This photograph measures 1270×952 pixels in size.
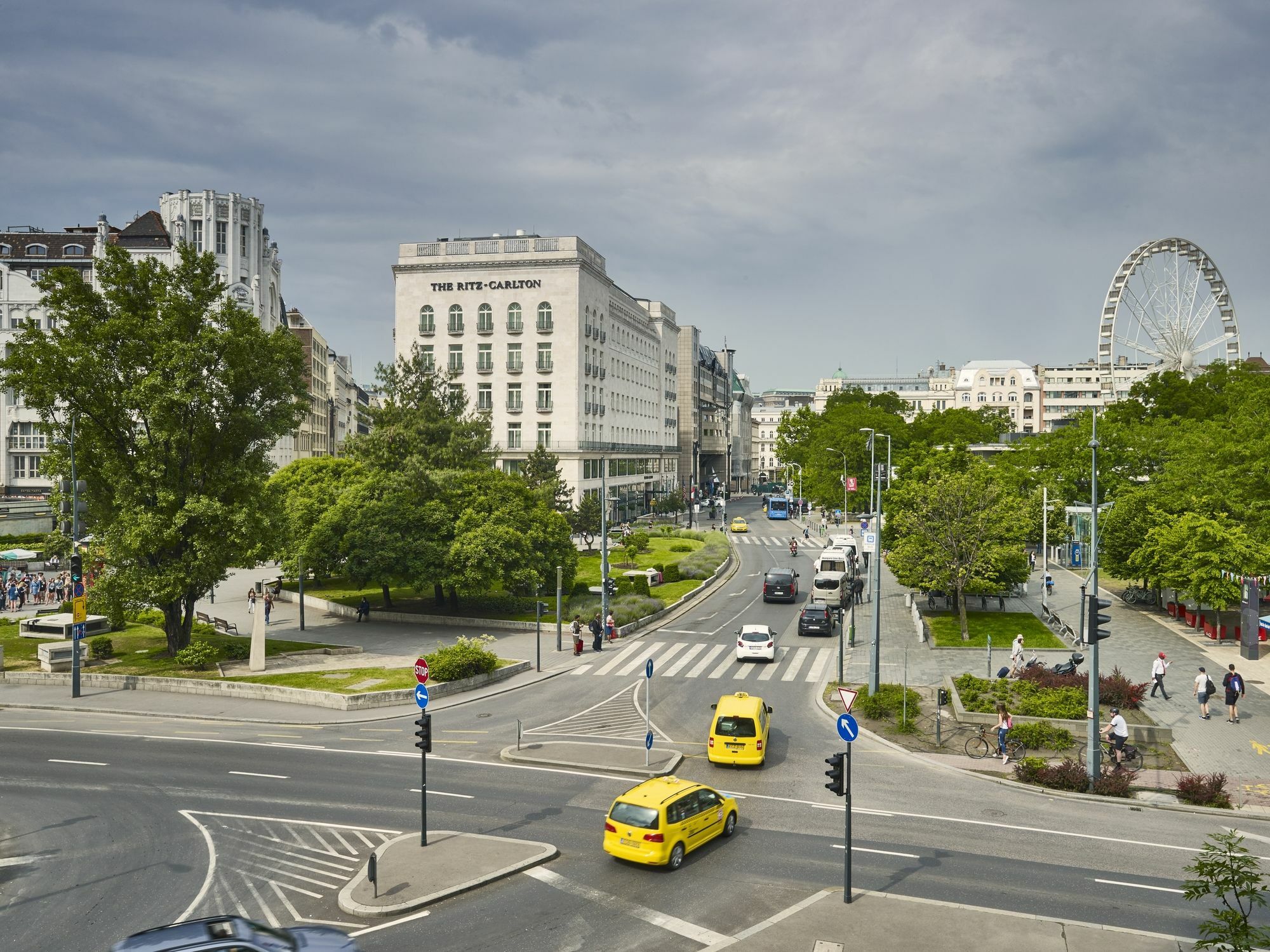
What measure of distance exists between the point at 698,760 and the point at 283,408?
2466cm

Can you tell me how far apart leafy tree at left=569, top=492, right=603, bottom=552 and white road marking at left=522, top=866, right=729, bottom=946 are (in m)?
59.6

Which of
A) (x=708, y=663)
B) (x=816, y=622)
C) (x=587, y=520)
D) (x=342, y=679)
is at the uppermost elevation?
(x=587, y=520)

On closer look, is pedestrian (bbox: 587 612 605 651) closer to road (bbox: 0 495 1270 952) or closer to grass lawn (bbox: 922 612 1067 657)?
road (bbox: 0 495 1270 952)

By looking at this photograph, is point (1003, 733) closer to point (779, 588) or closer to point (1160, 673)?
point (1160, 673)

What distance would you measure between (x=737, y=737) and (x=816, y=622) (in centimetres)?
2165

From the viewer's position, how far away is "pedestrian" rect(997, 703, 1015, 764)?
25.6 m

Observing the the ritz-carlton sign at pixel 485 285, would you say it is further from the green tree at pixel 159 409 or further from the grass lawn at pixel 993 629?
the grass lawn at pixel 993 629

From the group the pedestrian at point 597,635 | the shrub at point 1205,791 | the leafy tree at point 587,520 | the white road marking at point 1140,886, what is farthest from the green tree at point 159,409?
the leafy tree at point 587,520

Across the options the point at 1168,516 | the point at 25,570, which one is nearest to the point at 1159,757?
the point at 1168,516

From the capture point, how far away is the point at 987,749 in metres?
26.3

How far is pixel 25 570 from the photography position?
64750 mm

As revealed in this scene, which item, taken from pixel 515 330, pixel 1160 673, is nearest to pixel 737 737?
pixel 1160 673

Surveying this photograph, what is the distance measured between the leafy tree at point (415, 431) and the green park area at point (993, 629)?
27.1 meters

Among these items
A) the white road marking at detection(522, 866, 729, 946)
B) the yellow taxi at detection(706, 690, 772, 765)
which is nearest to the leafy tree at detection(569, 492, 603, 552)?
the yellow taxi at detection(706, 690, 772, 765)
